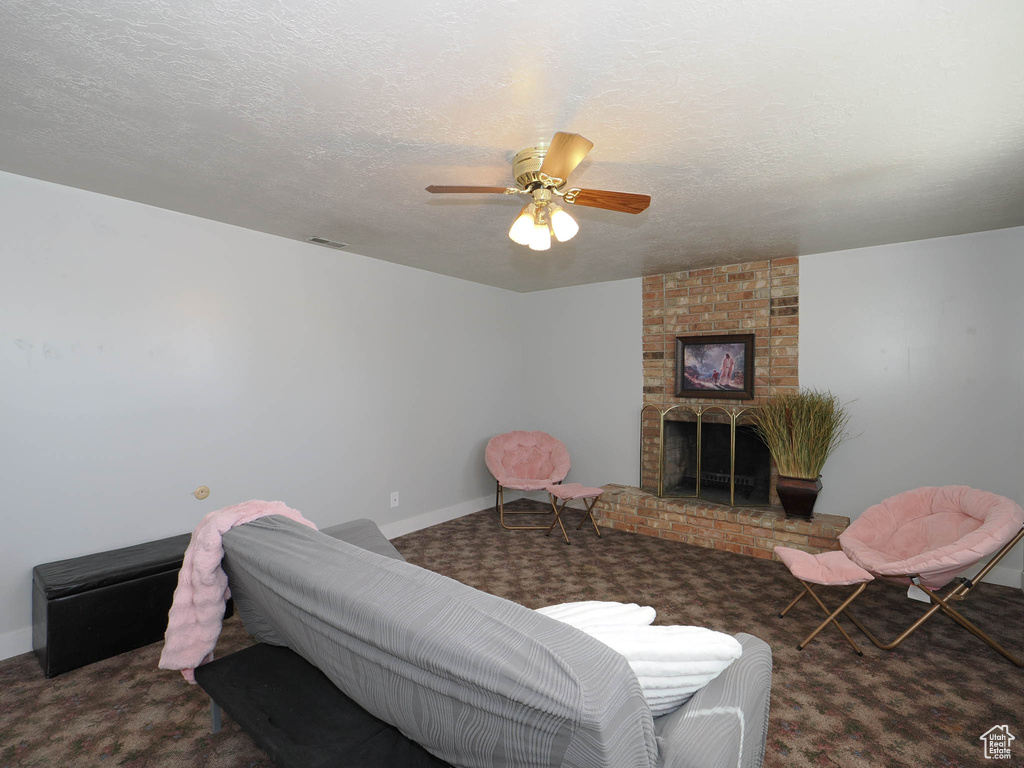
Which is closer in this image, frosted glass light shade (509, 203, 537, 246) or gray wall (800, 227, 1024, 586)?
frosted glass light shade (509, 203, 537, 246)

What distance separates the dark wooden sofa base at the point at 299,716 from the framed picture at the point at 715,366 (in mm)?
3892

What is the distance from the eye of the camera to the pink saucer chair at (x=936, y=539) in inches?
93.3

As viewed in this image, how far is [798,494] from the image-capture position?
3896mm

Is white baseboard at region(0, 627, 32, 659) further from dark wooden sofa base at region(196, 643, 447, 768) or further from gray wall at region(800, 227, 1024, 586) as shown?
gray wall at region(800, 227, 1024, 586)

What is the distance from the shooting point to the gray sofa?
0.91 metres

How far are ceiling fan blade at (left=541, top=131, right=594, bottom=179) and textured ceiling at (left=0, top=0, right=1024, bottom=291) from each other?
157 millimetres

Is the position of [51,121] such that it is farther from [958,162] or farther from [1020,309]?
[1020,309]

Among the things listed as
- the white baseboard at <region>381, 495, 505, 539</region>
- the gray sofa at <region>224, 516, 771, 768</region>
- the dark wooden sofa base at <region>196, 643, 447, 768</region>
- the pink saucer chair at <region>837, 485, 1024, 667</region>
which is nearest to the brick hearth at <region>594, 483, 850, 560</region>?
the pink saucer chair at <region>837, 485, 1024, 667</region>

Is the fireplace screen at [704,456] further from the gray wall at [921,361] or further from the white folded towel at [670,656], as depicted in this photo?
the white folded towel at [670,656]

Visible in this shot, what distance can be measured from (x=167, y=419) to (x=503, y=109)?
105 inches

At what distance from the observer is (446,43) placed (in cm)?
151

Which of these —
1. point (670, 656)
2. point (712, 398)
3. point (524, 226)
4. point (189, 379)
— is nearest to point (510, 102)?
point (524, 226)

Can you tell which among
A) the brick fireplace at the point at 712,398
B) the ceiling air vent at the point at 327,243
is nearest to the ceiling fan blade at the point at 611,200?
the ceiling air vent at the point at 327,243

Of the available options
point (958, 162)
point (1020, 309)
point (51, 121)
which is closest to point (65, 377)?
point (51, 121)
